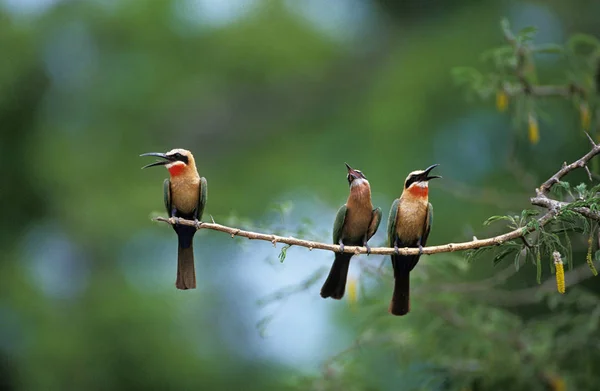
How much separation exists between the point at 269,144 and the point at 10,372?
6.89 m

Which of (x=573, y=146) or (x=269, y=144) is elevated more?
(x=269, y=144)

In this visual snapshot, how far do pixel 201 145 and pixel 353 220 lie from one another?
12.3 m

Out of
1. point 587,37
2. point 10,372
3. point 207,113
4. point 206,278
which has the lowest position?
point 10,372

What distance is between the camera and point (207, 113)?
59.8 ft

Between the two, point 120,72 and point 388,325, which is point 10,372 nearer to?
point 120,72

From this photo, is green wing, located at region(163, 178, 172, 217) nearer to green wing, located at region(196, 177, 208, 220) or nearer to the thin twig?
green wing, located at region(196, 177, 208, 220)

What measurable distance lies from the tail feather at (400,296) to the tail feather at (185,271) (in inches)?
42.8

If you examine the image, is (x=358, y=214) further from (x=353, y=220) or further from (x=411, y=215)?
(x=411, y=215)

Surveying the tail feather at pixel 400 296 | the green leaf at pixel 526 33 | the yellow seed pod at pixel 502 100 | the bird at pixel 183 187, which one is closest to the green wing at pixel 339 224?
the tail feather at pixel 400 296

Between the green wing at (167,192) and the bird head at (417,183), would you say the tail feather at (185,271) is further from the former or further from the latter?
the bird head at (417,183)

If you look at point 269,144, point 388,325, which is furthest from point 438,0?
point 388,325

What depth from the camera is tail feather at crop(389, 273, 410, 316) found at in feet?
16.0

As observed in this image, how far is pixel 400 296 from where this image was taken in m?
4.91

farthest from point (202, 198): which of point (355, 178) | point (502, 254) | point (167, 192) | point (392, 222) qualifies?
point (502, 254)
